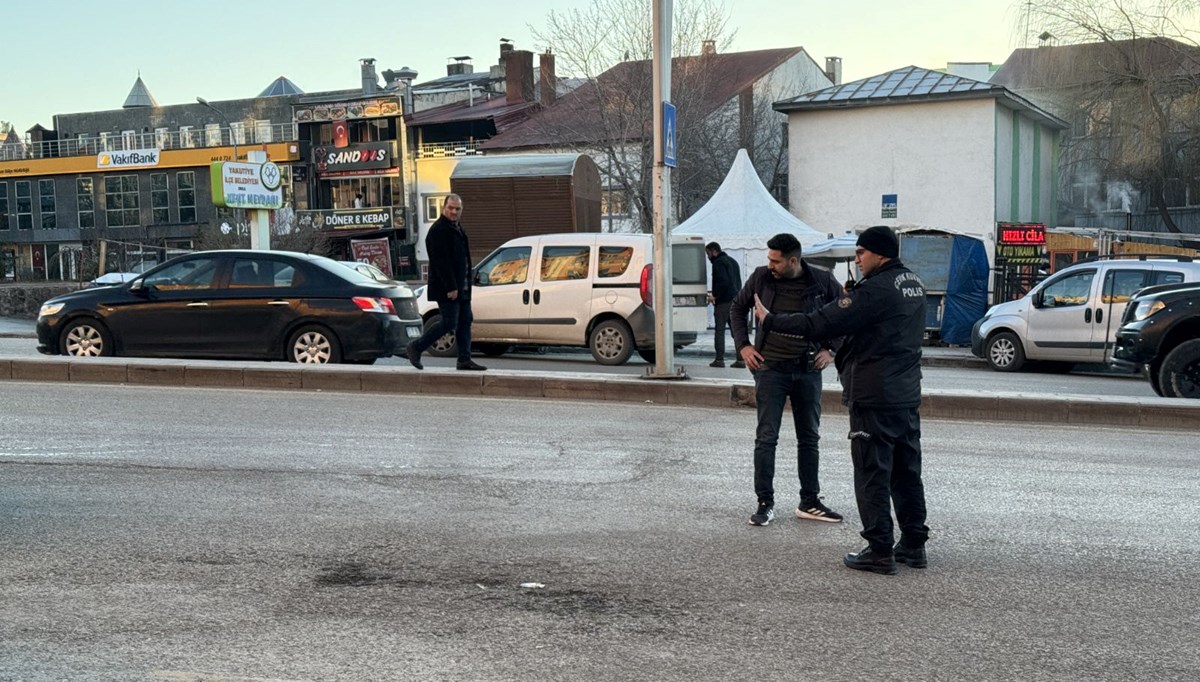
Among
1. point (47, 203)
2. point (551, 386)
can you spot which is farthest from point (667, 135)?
point (47, 203)

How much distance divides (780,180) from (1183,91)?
1629cm

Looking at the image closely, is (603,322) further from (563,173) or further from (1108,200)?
(1108,200)

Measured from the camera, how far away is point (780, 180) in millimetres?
44000

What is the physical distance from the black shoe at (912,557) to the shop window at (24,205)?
75540 millimetres

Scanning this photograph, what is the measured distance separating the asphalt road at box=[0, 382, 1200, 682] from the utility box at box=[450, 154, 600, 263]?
1297 centimetres

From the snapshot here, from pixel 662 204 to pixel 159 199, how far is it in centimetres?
6197

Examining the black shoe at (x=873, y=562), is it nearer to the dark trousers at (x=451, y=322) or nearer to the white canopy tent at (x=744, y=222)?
the dark trousers at (x=451, y=322)

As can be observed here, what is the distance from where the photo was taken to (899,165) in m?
34.4

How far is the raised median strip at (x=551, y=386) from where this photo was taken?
471 inches

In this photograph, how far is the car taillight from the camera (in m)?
14.5

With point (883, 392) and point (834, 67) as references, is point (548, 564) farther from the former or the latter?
point (834, 67)

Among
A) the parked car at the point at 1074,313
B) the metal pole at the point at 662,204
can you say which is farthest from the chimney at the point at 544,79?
the metal pole at the point at 662,204

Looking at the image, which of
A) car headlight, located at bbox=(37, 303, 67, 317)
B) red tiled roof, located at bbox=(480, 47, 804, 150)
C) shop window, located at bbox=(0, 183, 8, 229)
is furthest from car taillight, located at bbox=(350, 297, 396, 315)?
shop window, located at bbox=(0, 183, 8, 229)

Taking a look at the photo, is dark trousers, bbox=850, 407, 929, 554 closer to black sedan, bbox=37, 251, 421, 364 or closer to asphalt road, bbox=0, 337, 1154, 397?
asphalt road, bbox=0, 337, 1154, 397
